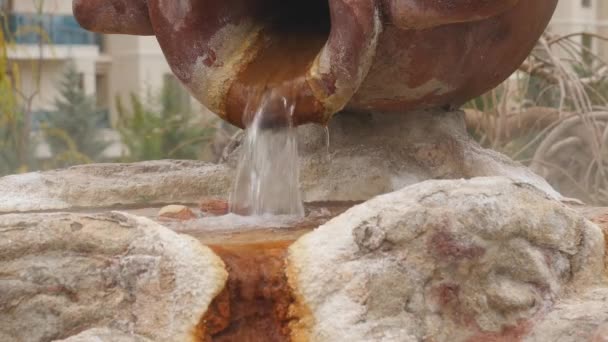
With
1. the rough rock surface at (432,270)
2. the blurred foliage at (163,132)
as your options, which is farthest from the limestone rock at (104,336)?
the blurred foliage at (163,132)

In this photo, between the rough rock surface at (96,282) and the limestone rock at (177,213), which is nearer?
the rough rock surface at (96,282)

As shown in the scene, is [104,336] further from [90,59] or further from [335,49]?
[90,59]

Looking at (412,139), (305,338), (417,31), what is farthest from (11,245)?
(412,139)

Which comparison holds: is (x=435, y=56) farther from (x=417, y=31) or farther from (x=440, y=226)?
(x=440, y=226)

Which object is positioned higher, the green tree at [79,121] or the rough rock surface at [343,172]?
the rough rock surface at [343,172]

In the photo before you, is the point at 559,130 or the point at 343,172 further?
the point at 559,130

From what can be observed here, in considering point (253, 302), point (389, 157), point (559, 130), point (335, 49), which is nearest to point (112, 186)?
point (389, 157)

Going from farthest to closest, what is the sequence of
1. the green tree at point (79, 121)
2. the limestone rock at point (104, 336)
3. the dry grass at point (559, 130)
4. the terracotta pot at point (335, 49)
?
the green tree at point (79, 121)
the dry grass at point (559, 130)
the terracotta pot at point (335, 49)
the limestone rock at point (104, 336)

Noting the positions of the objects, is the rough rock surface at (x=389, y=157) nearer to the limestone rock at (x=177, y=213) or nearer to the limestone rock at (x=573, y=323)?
the limestone rock at (x=177, y=213)
